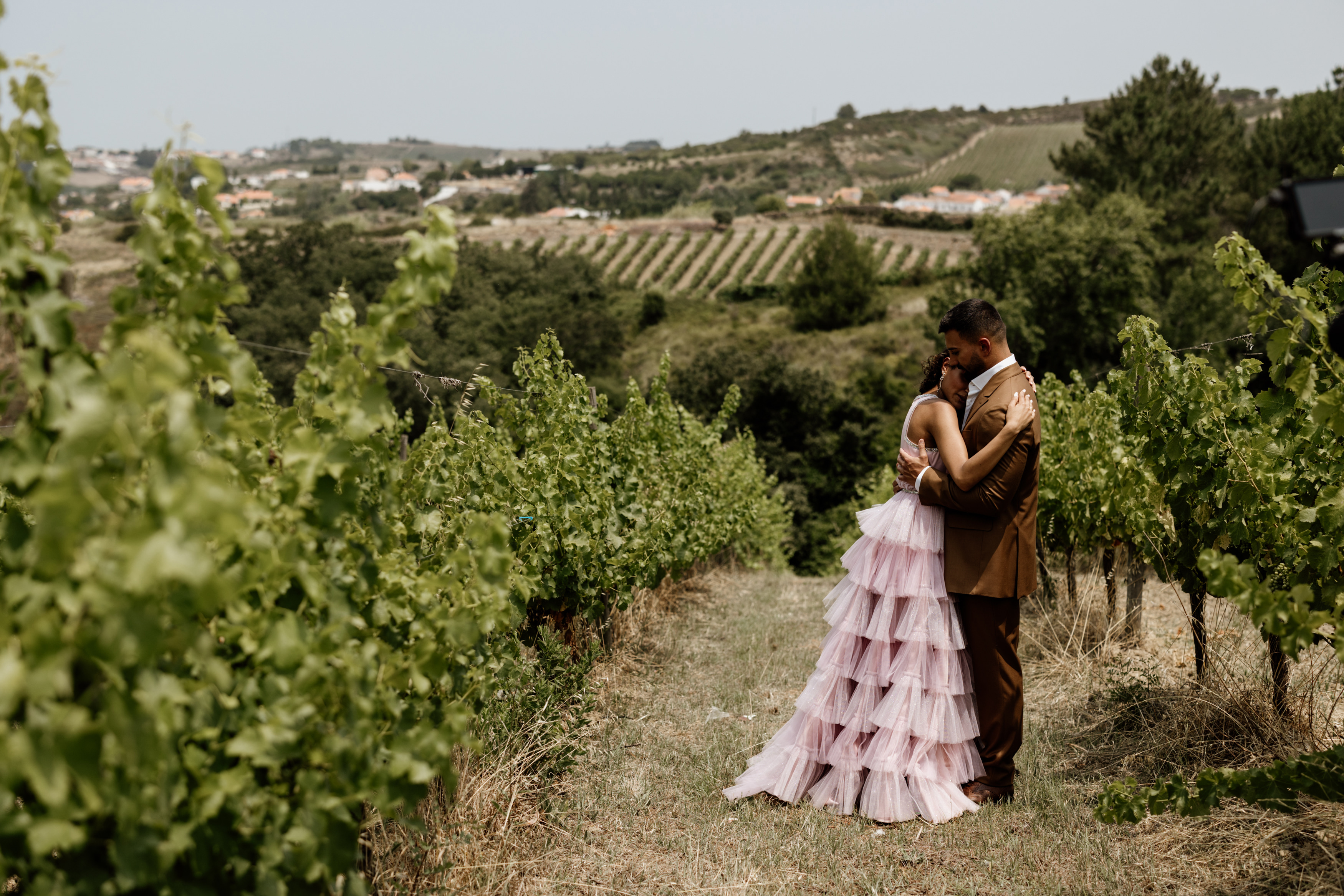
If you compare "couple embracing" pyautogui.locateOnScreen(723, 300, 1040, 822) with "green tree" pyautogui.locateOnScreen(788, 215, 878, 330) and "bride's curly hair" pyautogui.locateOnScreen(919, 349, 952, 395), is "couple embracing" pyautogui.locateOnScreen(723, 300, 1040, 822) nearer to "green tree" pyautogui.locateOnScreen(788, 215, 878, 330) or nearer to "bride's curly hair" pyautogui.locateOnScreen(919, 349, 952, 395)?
"bride's curly hair" pyautogui.locateOnScreen(919, 349, 952, 395)

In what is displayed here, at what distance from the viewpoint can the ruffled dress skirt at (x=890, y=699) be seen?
11.6 ft

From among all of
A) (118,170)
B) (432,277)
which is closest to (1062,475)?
(432,277)

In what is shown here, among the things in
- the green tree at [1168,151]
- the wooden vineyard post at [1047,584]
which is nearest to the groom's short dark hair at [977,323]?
the wooden vineyard post at [1047,584]

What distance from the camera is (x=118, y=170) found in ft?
607

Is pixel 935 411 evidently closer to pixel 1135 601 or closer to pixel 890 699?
pixel 890 699

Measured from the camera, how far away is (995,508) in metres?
3.46

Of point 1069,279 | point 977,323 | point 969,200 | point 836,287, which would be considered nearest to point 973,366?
point 977,323

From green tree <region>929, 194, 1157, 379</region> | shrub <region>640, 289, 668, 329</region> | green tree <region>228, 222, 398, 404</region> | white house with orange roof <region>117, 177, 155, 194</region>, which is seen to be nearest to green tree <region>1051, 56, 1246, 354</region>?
green tree <region>929, 194, 1157, 379</region>

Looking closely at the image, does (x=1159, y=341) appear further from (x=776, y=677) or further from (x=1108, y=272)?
(x=1108, y=272)

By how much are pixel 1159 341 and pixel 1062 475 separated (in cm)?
270

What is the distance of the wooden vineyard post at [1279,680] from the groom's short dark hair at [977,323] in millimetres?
1625

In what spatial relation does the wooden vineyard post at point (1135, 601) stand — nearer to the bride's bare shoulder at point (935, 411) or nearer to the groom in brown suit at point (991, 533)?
the groom in brown suit at point (991, 533)

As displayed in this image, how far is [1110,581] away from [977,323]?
123 inches

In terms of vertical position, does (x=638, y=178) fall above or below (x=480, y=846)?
above
